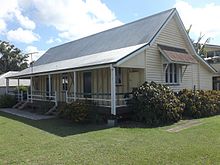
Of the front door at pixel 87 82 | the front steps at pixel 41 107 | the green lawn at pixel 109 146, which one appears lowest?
the green lawn at pixel 109 146

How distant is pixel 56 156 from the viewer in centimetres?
795

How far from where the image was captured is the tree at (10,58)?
220ft

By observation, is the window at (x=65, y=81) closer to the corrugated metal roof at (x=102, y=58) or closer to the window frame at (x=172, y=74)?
the corrugated metal roof at (x=102, y=58)

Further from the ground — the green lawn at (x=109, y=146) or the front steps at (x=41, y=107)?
the front steps at (x=41, y=107)

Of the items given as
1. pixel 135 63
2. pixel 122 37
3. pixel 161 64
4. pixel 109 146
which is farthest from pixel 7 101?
pixel 109 146

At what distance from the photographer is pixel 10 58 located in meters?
68.1

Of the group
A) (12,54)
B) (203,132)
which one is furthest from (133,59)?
(12,54)

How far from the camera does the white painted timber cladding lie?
56.2ft

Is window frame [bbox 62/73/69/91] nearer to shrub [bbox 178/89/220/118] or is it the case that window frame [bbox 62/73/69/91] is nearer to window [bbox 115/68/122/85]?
window [bbox 115/68/122/85]

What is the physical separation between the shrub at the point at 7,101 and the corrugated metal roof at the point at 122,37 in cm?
650

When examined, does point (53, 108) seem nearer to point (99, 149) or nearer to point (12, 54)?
point (99, 149)

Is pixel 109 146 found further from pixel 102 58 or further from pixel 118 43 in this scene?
pixel 118 43

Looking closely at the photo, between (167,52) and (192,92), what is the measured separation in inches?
119

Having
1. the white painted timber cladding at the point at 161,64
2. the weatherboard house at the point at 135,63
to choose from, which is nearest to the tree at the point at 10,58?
the weatherboard house at the point at 135,63
